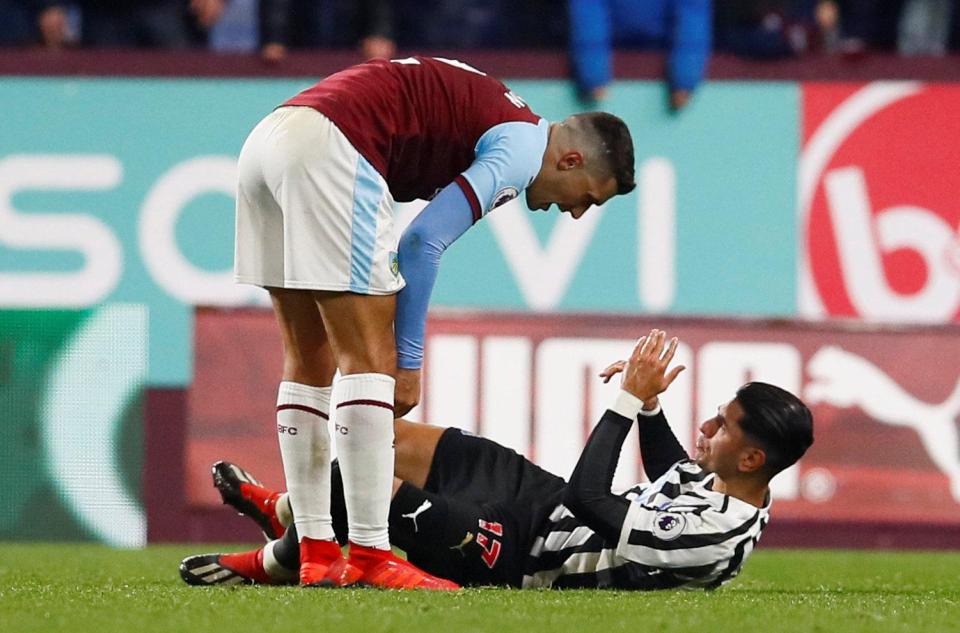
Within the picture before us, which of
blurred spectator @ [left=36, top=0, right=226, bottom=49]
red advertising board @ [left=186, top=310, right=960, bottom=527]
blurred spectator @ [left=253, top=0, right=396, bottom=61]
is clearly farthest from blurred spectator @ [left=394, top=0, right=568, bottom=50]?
red advertising board @ [left=186, top=310, right=960, bottom=527]

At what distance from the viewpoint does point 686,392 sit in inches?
312

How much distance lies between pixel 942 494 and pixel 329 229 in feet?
14.8

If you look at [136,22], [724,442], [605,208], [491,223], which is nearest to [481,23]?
[491,223]

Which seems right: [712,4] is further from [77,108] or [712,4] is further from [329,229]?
[329,229]

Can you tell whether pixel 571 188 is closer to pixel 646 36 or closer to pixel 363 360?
pixel 363 360

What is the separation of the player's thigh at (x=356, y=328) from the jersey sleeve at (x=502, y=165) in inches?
14.6

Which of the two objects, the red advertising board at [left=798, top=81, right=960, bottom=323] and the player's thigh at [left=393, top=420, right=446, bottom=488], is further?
the red advertising board at [left=798, top=81, right=960, bottom=323]

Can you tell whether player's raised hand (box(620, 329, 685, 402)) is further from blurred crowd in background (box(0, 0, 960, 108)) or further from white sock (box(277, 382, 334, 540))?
blurred crowd in background (box(0, 0, 960, 108))

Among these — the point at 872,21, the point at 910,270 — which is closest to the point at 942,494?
the point at 910,270

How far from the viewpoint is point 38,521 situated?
26.2 feet

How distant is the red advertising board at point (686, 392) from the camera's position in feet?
25.9

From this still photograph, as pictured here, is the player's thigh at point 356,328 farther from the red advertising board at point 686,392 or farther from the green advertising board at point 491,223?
the green advertising board at point 491,223

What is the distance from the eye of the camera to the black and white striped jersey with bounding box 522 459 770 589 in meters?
4.53

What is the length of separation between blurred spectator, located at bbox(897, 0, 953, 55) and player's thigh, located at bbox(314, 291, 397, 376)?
6.15 metres
